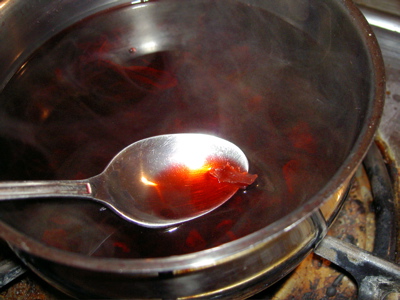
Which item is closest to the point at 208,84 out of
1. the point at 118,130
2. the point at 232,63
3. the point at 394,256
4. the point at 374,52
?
the point at 232,63

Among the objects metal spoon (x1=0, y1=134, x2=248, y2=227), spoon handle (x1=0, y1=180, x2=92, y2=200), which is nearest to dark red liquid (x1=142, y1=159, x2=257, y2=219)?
metal spoon (x1=0, y1=134, x2=248, y2=227)

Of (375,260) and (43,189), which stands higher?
(43,189)

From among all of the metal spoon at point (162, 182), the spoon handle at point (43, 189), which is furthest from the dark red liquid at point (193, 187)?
the spoon handle at point (43, 189)

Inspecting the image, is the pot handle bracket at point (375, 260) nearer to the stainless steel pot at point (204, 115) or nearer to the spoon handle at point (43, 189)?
the stainless steel pot at point (204, 115)

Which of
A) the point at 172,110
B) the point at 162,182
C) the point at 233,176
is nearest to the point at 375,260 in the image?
the point at 233,176

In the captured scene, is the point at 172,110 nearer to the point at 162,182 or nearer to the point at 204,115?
the point at 204,115

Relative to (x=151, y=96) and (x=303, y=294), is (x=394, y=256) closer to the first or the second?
(x=303, y=294)
